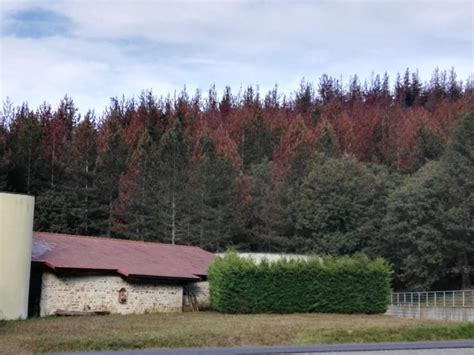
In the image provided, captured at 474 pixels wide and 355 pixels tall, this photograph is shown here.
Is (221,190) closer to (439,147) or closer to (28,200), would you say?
(439,147)

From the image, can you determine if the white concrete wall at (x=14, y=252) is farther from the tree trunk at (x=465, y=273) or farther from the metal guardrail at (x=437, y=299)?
the tree trunk at (x=465, y=273)

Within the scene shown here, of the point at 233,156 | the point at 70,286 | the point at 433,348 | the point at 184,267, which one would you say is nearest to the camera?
the point at 433,348

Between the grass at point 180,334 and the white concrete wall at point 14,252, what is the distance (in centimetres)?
124

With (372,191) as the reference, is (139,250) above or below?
below

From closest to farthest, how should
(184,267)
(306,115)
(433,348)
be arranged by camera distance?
(433,348) → (184,267) → (306,115)

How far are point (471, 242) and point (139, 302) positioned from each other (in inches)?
954

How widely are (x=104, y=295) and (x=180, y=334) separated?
11825 millimetres

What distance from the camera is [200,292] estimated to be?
36125mm

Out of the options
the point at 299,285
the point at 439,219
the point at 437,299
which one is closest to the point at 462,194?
the point at 439,219

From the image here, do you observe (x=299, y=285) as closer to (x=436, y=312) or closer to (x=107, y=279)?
(x=436, y=312)

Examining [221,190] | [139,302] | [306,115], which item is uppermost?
[306,115]

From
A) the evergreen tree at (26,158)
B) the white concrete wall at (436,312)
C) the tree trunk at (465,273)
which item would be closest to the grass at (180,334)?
the white concrete wall at (436,312)

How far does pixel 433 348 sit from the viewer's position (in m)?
15.3

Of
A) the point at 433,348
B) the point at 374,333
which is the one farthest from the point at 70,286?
the point at 433,348
